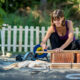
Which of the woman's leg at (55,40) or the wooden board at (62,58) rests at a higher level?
the woman's leg at (55,40)

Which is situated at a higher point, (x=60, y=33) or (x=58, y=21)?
(x=58, y=21)

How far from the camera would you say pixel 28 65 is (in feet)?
14.0

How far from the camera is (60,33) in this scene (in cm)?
468

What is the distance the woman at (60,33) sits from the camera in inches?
170

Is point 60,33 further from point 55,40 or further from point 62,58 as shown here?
point 62,58

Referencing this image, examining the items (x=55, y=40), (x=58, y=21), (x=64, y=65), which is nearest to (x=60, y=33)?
(x=55, y=40)

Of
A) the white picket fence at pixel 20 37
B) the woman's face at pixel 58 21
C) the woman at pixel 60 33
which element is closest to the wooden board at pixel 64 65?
the woman at pixel 60 33

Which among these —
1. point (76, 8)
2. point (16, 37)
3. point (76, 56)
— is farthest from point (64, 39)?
point (76, 8)

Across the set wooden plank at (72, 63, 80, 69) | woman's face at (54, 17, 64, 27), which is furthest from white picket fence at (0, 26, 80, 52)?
wooden plank at (72, 63, 80, 69)

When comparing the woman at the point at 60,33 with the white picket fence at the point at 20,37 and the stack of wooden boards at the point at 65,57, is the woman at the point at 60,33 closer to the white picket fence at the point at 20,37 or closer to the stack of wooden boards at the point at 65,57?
the stack of wooden boards at the point at 65,57

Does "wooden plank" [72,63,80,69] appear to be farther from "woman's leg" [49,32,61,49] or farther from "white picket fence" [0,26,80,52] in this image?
"white picket fence" [0,26,80,52]

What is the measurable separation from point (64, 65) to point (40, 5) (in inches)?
491

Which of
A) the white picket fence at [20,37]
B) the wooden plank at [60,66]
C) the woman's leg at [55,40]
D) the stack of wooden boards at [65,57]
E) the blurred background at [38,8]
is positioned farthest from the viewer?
the blurred background at [38,8]

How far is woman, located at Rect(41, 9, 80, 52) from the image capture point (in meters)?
4.31
